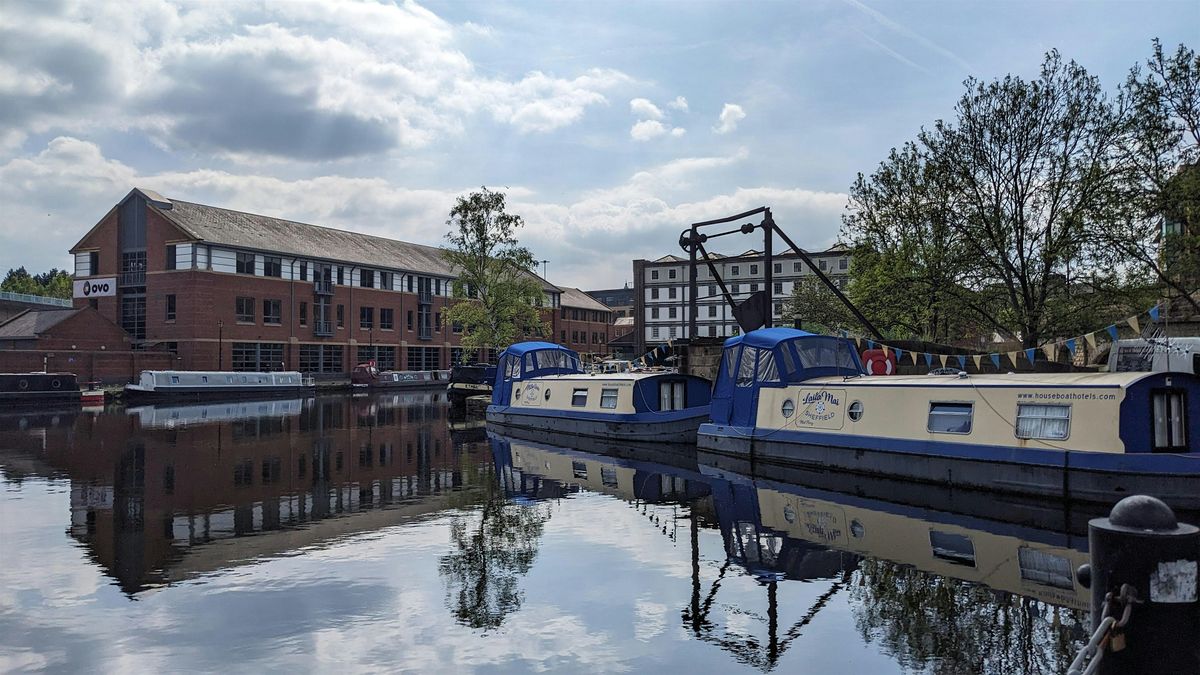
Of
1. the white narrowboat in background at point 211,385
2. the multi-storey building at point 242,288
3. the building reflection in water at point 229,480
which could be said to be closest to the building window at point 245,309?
the multi-storey building at point 242,288

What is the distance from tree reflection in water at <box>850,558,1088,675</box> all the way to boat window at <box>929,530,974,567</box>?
3.46 feet

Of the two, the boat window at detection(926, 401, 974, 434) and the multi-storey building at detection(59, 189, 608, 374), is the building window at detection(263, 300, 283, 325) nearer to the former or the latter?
the multi-storey building at detection(59, 189, 608, 374)

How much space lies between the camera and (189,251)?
6006 cm

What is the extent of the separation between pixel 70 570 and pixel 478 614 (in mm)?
6190

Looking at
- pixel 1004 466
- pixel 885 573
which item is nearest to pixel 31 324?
pixel 1004 466

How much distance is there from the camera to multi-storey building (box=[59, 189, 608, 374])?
60312 mm

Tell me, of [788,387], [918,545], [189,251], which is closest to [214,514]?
[918,545]

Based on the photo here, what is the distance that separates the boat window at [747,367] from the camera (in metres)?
21.6

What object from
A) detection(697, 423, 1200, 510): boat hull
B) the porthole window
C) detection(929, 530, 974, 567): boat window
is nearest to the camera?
detection(929, 530, 974, 567): boat window

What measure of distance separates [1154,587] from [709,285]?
3746 inches

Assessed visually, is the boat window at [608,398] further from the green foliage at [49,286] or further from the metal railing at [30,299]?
the green foliage at [49,286]

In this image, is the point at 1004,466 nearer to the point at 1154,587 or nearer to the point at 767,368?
the point at 767,368

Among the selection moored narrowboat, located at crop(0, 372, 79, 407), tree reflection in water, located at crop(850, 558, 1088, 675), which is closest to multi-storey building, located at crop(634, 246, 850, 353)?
moored narrowboat, located at crop(0, 372, 79, 407)

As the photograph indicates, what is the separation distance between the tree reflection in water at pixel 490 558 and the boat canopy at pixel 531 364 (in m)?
16.9
